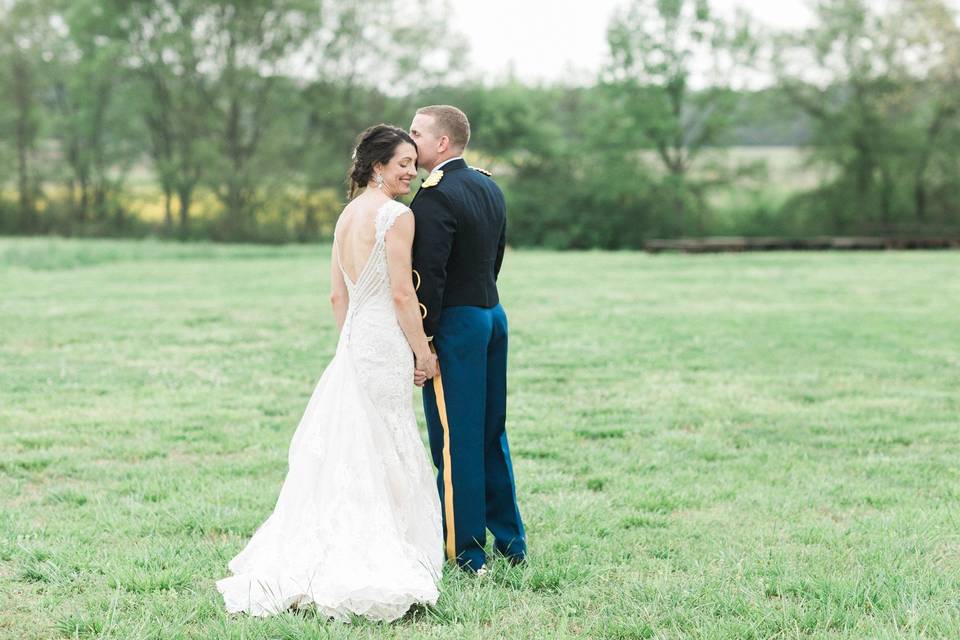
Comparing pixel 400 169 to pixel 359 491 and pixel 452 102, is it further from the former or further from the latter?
pixel 452 102

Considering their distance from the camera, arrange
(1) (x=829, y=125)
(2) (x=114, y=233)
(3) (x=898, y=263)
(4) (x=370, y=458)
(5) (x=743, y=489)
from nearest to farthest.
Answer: (4) (x=370, y=458), (5) (x=743, y=489), (3) (x=898, y=263), (1) (x=829, y=125), (2) (x=114, y=233)

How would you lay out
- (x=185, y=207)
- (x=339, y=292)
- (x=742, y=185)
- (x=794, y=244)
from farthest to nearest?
1. (x=185, y=207)
2. (x=742, y=185)
3. (x=794, y=244)
4. (x=339, y=292)

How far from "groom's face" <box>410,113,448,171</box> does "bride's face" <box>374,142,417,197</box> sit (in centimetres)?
10

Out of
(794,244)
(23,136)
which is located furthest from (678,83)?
(23,136)

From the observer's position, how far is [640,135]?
49688mm

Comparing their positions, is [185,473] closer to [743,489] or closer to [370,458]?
[370,458]

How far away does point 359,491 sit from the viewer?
4.91 meters

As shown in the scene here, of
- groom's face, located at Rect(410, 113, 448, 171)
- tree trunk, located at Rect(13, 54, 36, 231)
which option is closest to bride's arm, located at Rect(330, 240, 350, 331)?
groom's face, located at Rect(410, 113, 448, 171)

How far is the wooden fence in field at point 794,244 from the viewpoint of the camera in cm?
3609

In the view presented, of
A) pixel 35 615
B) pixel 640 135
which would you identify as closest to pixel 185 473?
pixel 35 615

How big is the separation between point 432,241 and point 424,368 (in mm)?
646

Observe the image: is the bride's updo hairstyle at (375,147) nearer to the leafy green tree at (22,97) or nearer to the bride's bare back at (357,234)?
the bride's bare back at (357,234)

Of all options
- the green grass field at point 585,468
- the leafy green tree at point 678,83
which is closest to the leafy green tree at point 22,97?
the leafy green tree at point 678,83

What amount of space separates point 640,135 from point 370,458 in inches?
1833
